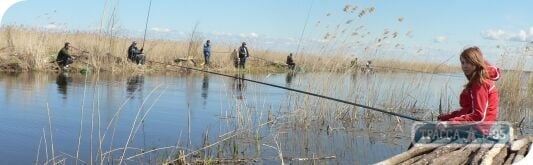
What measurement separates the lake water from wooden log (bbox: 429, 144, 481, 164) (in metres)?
1.44

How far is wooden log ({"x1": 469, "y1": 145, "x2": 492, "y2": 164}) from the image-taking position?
362 cm

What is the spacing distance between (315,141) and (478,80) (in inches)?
143

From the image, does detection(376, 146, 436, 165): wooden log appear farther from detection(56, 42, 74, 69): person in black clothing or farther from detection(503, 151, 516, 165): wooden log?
detection(56, 42, 74, 69): person in black clothing

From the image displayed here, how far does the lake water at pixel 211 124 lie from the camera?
6211 millimetres

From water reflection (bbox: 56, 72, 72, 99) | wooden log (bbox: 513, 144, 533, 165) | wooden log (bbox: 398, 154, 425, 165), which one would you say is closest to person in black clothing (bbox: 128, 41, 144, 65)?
water reflection (bbox: 56, 72, 72, 99)

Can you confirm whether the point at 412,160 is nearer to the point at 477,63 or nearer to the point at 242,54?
the point at 477,63

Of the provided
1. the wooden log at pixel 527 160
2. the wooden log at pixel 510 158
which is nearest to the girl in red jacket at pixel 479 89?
the wooden log at pixel 510 158

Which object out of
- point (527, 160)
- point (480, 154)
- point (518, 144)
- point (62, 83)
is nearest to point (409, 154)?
point (480, 154)

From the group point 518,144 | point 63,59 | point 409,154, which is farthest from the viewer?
point 63,59

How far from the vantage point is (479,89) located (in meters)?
4.16

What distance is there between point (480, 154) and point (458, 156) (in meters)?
0.14

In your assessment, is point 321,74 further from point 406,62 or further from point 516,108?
point 516,108

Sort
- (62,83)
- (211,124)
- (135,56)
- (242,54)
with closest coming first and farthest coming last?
(211,124)
(62,83)
(135,56)
(242,54)

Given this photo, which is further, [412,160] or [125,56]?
[125,56]
